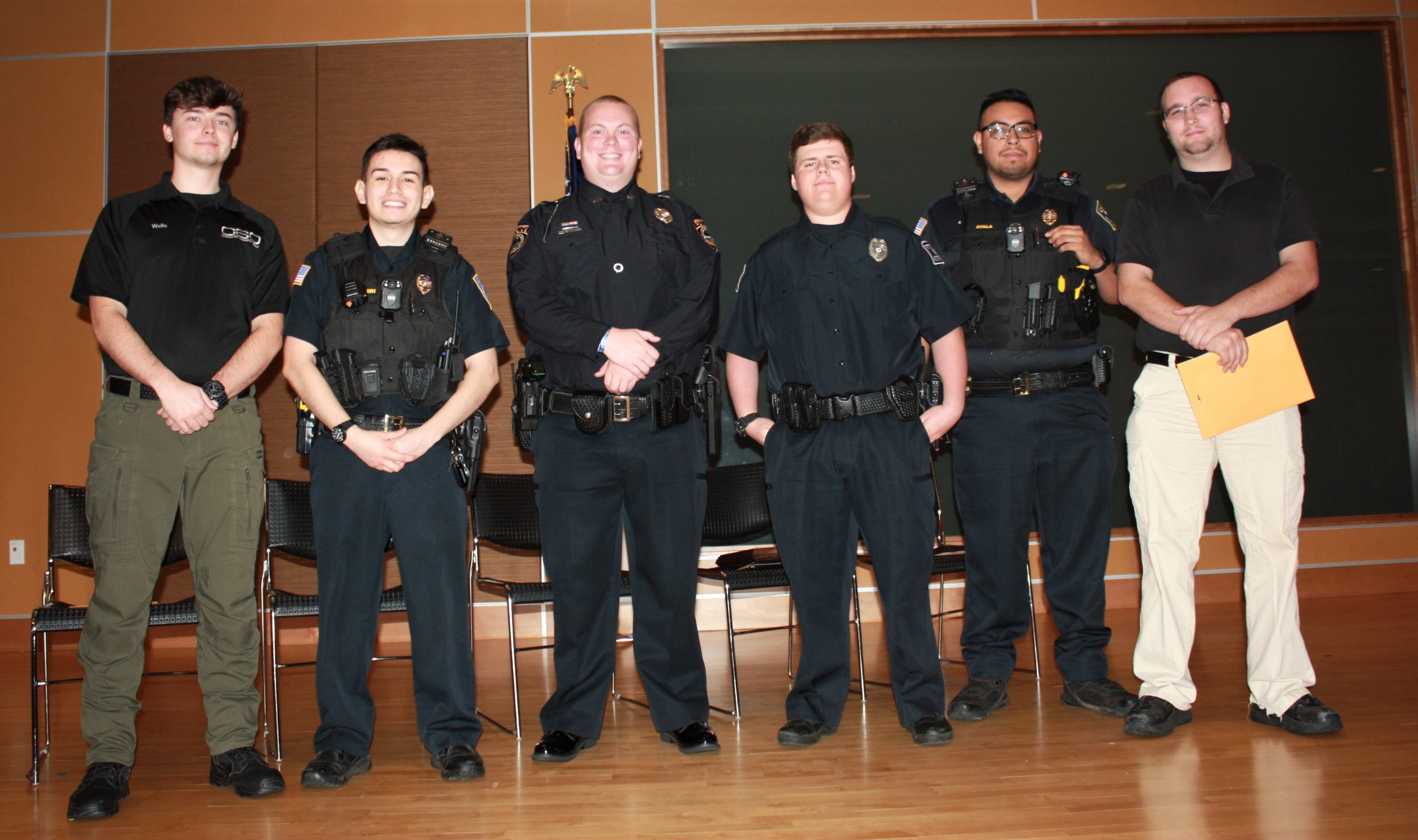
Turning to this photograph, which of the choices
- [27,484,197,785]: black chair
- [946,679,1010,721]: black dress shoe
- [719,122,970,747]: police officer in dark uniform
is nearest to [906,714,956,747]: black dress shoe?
[719,122,970,747]: police officer in dark uniform

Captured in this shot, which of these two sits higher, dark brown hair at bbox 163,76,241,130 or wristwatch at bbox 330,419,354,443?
dark brown hair at bbox 163,76,241,130

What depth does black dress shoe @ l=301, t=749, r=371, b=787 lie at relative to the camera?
8.63 ft

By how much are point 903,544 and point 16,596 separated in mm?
5021

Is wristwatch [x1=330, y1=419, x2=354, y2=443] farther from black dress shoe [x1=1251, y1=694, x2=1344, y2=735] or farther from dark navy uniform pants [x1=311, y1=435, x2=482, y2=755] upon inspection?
black dress shoe [x1=1251, y1=694, x2=1344, y2=735]

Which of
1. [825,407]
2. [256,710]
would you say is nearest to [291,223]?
[256,710]

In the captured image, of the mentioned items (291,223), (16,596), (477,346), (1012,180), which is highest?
(291,223)

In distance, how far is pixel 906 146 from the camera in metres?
5.51

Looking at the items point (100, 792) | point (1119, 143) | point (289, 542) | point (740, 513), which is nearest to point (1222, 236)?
point (740, 513)

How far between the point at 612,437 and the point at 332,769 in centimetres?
123

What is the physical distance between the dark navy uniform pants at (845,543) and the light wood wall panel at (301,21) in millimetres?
3712

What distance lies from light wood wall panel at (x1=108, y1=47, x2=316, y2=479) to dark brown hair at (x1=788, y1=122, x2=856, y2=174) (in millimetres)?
3399

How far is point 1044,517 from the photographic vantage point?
3.28 meters

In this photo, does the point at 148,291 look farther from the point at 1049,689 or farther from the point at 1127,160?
the point at 1127,160

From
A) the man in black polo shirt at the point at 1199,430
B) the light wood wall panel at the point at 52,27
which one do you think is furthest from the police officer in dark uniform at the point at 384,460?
the light wood wall panel at the point at 52,27
